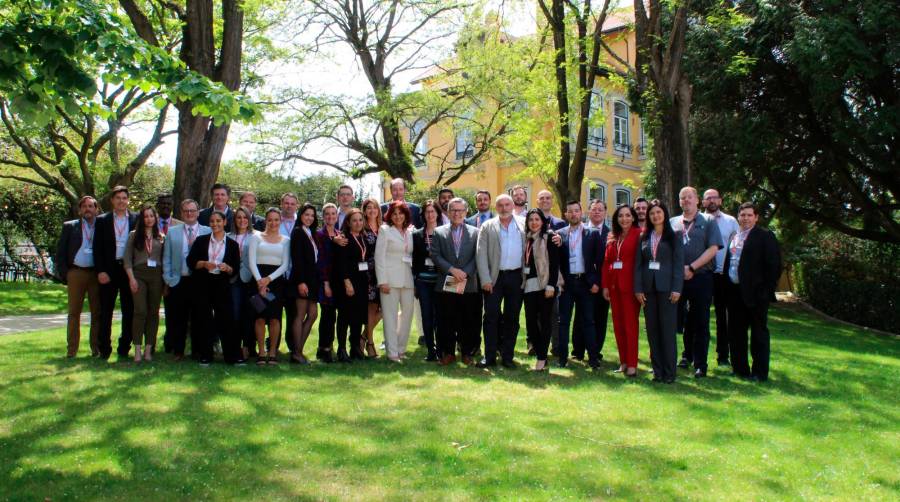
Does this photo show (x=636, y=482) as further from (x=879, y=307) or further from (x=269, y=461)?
(x=879, y=307)

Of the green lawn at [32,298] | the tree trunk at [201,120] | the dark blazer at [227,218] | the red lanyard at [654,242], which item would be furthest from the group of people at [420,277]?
the green lawn at [32,298]

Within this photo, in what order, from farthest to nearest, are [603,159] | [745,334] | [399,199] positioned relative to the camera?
[603,159]
[399,199]
[745,334]

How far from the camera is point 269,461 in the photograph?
4.64m

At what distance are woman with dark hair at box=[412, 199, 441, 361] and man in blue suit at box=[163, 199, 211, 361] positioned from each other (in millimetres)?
2420

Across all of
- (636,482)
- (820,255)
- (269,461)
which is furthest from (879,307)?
(269,461)

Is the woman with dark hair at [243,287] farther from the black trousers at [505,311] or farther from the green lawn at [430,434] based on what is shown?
the black trousers at [505,311]

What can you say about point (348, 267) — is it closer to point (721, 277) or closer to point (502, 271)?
point (502, 271)

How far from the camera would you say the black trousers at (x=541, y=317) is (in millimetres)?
7926

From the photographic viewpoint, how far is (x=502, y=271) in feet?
26.4

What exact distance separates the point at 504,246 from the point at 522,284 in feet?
1.55

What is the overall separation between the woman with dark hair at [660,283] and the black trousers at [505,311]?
1307 millimetres

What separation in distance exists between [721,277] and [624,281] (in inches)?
50.3

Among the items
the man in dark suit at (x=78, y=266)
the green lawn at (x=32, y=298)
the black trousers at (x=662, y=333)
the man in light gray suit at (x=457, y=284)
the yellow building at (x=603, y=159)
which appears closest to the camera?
the black trousers at (x=662, y=333)

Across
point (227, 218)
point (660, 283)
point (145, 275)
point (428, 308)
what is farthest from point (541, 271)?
point (145, 275)
